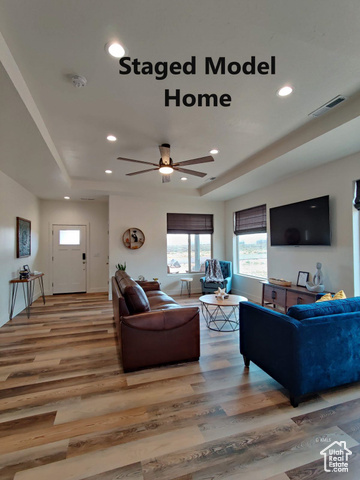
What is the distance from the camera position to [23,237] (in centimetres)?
520

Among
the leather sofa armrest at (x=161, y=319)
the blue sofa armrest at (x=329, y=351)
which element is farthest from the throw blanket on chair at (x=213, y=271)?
the blue sofa armrest at (x=329, y=351)

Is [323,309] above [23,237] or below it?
below

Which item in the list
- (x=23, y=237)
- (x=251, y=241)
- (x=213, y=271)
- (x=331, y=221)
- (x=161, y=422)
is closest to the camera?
(x=161, y=422)

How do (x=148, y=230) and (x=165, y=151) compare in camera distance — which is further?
(x=148, y=230)

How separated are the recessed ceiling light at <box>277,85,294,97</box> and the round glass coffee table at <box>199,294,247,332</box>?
2.63 m

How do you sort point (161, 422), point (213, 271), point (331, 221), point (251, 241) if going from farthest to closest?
point (213, 271), point (251, 241), point (331, 221), point (161, 422)

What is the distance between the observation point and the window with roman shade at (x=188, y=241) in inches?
268

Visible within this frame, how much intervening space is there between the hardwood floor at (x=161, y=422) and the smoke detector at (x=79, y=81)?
115 inches

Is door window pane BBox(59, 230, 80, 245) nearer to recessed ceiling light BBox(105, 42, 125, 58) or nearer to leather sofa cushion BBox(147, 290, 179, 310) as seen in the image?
leather sofa cushion BBox(147, 290, 179, 310)

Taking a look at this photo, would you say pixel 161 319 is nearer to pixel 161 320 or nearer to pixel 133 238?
pixel 161 320

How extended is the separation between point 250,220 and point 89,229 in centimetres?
469

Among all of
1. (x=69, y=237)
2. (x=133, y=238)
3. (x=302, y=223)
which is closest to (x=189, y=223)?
(x=133, y=238)

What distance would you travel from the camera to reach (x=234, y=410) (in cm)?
198

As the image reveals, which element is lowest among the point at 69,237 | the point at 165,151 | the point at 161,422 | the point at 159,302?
the point at 161,422
